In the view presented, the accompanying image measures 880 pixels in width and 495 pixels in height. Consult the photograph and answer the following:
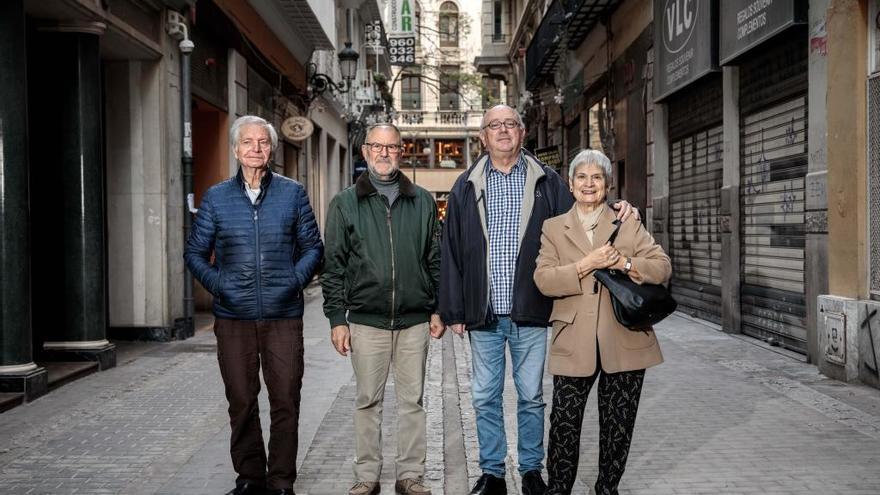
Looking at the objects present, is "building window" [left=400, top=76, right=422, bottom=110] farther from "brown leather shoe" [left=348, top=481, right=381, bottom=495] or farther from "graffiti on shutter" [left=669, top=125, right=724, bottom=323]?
"brown leather shoe" [left=348, top=481, right=381, bottom=495]

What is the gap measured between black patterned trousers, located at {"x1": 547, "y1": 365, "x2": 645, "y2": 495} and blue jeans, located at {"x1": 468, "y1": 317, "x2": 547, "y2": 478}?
0.94ft

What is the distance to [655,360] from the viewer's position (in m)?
4.26

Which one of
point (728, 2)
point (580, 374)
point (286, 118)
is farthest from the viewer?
point (286, 118)

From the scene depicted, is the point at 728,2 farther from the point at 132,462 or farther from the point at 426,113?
the point at 426,113

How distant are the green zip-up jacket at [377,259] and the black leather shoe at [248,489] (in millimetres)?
1016

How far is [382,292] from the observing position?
15.2ft

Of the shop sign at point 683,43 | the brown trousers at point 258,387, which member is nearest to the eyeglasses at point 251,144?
the brown trousers at point 258,387

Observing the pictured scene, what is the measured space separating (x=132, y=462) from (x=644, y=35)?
42.3 ft

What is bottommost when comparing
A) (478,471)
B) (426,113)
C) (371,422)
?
(478,471)

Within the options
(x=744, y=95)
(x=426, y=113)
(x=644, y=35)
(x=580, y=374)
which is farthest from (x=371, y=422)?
(x=426, y=113)

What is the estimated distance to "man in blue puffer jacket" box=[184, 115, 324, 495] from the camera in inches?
182

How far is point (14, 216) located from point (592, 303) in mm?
5329

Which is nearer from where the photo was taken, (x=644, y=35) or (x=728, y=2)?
(x=728, y=2)

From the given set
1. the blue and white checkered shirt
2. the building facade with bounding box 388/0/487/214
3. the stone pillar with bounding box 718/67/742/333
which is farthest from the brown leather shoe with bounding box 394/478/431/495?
the building facade with bounding box 388/0/487/214
